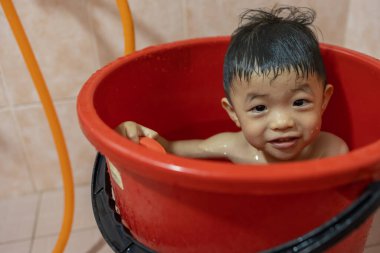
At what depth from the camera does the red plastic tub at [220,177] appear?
0.41 meters

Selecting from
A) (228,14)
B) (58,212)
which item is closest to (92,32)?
(228,14)

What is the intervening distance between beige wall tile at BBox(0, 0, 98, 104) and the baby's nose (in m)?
0.43

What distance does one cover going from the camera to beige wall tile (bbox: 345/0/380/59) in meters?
0.83

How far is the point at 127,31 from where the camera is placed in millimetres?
749

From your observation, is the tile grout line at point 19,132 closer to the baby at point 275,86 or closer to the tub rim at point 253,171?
the baby at point 275,86

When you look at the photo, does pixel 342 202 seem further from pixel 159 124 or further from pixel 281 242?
pixel 159 124

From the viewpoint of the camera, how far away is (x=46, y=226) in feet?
3.01

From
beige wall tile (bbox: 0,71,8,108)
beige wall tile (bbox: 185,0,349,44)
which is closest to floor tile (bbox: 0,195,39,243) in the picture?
beige wall tile (bbox: 0,71,8,108)

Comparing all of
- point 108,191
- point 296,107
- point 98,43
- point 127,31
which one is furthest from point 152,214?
point 98,43

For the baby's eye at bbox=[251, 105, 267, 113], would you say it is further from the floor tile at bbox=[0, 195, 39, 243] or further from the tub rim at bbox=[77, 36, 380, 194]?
the floor tile at bbox=[0, 195, 39, 243]

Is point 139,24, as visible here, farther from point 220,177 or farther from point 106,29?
point 220,177

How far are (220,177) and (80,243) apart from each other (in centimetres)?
57

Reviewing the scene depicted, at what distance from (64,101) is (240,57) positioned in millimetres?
437

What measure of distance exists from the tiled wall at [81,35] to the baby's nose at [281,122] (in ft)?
1.11
